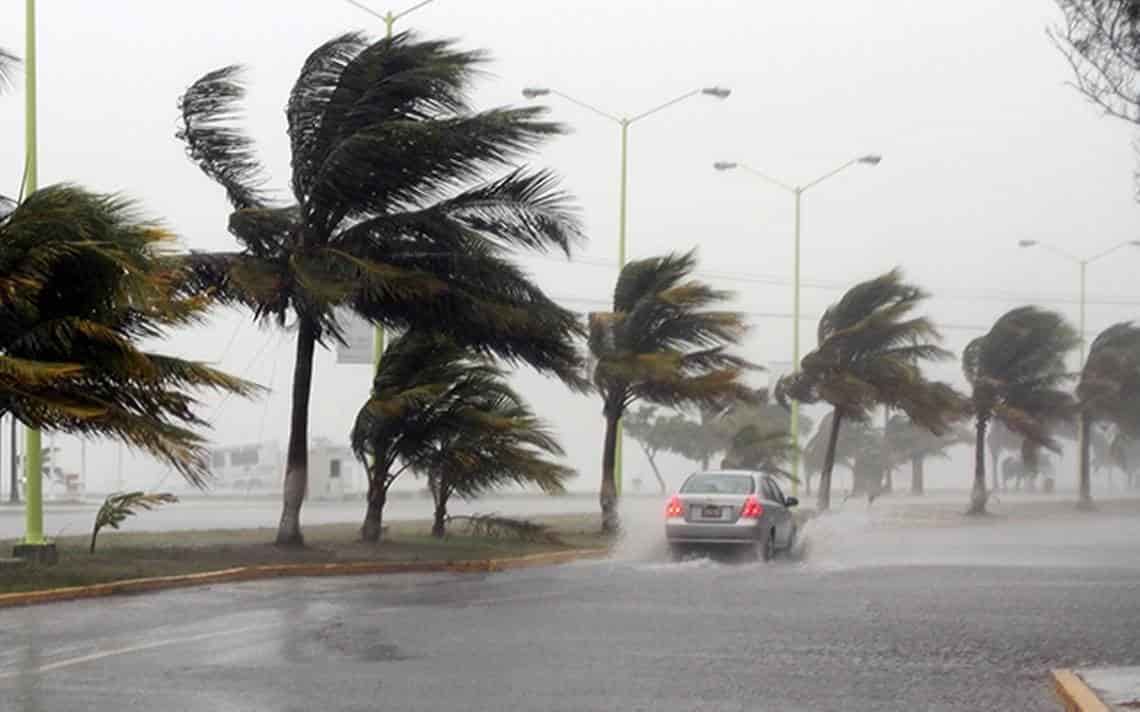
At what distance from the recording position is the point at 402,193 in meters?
24.8

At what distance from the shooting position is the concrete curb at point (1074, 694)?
33.1ft

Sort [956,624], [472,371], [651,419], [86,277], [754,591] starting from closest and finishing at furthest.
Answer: [956,624] < [86,277] < [754,591] < [472,371] < [651,419]

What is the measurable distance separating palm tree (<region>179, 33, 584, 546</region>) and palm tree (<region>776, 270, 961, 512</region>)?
2048cm

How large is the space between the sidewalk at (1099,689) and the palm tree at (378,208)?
44.3 ft

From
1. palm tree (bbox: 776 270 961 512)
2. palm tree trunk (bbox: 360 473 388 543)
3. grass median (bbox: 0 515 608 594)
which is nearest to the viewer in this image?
grass median (bbox: 0 515 608 594)

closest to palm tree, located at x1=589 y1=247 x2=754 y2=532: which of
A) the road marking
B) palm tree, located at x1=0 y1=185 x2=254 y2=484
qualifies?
palm tree, located at x1=0 y1=185 x2=254 y2=484

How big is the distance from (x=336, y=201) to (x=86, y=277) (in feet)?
26.0

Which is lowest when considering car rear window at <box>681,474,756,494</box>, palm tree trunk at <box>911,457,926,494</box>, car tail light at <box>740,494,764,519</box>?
palm tree trunk at <box>911,457,926,494</box>

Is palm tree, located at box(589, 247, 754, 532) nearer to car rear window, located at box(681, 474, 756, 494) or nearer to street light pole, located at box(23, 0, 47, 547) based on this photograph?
car rear window, located at box(681, 474, 756, 494)

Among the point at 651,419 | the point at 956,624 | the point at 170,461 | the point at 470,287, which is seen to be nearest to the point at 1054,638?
the point at 956,624

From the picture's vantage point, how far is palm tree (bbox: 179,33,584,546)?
23969mm

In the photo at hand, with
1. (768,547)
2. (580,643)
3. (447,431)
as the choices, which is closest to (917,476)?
(768,547)

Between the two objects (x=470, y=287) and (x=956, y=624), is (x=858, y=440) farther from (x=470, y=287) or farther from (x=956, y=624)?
(x=956, y=624)

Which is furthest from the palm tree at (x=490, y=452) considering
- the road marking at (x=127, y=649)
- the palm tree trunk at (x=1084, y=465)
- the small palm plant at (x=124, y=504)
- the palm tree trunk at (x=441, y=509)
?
the palm tree trunk at (x=1084, y=465)
